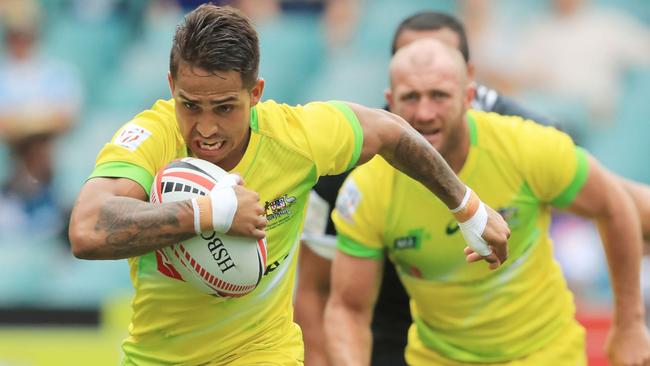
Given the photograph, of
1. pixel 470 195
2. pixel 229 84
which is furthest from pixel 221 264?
pixel 470 195

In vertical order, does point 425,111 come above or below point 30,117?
above

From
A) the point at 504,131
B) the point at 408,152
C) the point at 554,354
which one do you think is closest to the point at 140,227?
the point at 408,152

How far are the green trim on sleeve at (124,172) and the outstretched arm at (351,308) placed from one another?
76.5 inches

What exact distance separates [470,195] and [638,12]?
29.3ft

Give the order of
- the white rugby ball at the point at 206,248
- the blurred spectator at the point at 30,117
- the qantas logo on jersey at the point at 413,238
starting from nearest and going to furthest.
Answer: the white rugby ball at the point at 206,248, the qantas logo on jersey at the point at 413,238, the blurred spectator at the point at 30,117

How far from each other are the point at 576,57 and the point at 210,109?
9.08 metres

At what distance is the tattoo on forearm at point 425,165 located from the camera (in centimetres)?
522

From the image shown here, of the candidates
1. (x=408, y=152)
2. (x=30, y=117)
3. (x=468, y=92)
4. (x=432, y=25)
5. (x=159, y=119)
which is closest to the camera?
(x=159, y=119)

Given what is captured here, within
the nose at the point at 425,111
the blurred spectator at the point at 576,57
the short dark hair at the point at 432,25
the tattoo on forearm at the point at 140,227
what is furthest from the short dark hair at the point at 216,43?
the blurred spectator at the point at 576,57

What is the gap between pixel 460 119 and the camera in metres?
6.14

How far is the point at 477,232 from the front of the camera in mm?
5203

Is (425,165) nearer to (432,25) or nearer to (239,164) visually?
(239,164)

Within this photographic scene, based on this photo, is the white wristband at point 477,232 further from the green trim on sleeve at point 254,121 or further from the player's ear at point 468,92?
the player's ear at point 468,92

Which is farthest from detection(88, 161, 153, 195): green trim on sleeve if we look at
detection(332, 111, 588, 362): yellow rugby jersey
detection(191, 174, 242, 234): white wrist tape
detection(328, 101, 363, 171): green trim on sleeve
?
detection(332, 111, 588, 362): yellow rugby jersey
